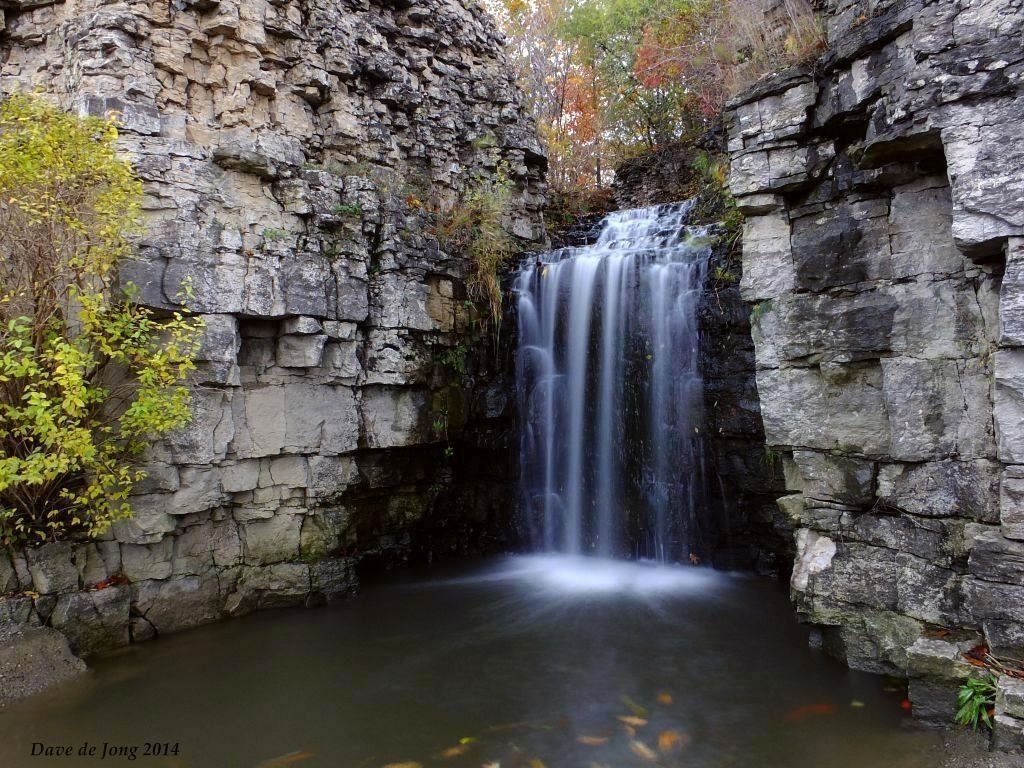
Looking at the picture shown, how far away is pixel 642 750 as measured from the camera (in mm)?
4672

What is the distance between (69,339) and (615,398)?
6.12 meters

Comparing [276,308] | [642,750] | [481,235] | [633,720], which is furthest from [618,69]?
[642,750]

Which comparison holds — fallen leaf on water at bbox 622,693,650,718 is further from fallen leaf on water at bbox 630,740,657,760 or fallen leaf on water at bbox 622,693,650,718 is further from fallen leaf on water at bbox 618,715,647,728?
fallen leaf on water at bbox 630,740,657,760

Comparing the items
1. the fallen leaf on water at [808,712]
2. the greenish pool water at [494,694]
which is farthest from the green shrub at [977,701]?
the fallen leaf on water at [808,712]

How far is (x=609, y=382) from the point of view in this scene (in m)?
8.77

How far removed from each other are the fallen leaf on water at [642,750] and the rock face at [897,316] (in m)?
1.67

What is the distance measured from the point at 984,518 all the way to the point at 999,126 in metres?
2.52

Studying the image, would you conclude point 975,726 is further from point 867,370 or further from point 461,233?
point 461,233

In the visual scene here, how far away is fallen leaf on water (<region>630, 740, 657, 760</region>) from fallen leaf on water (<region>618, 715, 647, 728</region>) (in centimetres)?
23

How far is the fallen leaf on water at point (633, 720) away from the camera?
16.4 feet

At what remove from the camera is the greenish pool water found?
4652mm

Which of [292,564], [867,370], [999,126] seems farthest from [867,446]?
[292,564]

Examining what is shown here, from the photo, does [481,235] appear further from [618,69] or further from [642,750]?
[618,69]

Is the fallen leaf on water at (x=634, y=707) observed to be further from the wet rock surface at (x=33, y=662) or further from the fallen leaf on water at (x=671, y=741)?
the wet rock surface at (x=33, y=662)
